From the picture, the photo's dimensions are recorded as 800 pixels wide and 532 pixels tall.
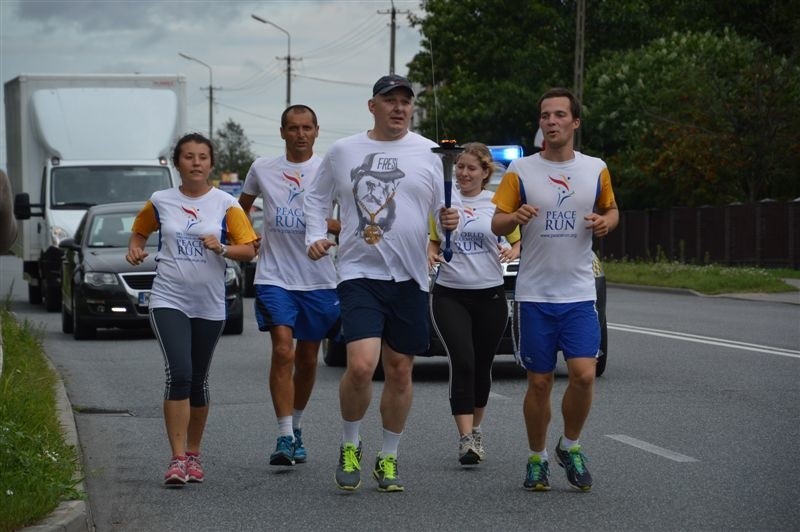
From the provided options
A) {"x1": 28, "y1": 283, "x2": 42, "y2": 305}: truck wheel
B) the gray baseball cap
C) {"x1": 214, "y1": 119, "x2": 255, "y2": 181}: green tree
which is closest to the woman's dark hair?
the gray baseball cap

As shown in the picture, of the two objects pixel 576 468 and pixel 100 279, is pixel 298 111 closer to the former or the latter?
pixel 576 468

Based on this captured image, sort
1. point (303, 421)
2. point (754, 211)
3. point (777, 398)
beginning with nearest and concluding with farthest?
point (303, 421) → point (777, 398) → point (754, 211)

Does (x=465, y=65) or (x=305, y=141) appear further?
(x=465, y=65)

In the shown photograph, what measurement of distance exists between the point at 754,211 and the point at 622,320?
1978 centimetres

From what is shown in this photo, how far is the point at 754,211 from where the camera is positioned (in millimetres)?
40594

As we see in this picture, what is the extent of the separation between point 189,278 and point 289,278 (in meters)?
0.72

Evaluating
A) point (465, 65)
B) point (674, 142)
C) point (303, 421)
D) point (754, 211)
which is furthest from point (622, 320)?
point (465, 65)

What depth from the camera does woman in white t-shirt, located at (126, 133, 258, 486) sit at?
8.15m

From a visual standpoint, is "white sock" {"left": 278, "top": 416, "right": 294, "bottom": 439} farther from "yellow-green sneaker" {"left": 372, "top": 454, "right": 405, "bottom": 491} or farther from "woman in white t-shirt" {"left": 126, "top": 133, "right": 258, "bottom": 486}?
"yellow-green sneaker" {"left": 372, "top": 454, "right": 405, "bottom": 491}

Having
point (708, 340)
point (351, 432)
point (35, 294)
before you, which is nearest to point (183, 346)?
point (351, 432)

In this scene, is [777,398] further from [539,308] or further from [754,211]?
[754,211]

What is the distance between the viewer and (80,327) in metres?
18.8

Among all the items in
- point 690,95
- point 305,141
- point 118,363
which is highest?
point 690,95

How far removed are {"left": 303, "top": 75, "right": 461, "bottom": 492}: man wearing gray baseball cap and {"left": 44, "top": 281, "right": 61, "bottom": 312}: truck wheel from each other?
670 inches
